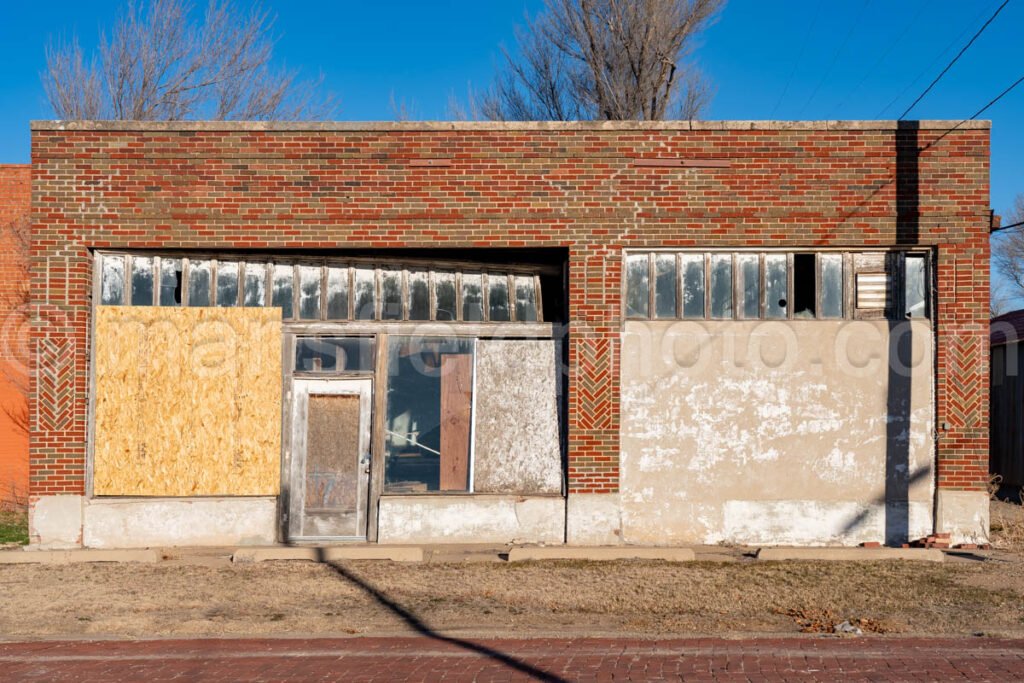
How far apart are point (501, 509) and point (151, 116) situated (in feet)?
51.7

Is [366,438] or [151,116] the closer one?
[366,438]

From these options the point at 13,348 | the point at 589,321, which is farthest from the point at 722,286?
the point at 13,348

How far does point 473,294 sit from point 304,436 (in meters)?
2.86

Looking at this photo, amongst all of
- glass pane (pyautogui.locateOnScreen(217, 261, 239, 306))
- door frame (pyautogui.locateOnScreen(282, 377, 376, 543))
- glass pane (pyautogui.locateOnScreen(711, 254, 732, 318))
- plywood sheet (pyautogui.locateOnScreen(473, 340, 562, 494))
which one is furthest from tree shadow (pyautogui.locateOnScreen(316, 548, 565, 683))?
glass pane (pyautogui.locateOnScreen(711, 254, 732, 318))

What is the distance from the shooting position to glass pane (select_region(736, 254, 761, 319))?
13.7 meters

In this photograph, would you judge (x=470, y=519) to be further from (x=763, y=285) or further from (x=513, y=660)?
(x=513, y=660)

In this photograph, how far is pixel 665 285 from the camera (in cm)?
1373

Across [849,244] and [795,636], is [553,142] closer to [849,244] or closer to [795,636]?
[849,244]

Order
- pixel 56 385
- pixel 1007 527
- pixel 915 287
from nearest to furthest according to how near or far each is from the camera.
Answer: pixel 56 385 < pixel 915 287 < pixel 1007 527

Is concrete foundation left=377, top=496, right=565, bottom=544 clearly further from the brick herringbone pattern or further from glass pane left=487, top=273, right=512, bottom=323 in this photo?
the brick herringbone pattern

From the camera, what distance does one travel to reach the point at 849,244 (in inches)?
531

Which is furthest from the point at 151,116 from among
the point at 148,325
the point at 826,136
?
the point at 826,136

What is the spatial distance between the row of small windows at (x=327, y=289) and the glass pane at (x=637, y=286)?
1.22 m

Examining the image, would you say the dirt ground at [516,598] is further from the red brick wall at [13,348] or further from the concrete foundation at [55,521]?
the red brick wall at [13,348]
